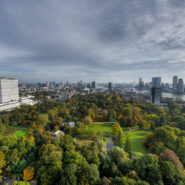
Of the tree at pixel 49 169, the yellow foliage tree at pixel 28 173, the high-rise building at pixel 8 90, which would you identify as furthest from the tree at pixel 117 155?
the high-rise building at pixel 8 90

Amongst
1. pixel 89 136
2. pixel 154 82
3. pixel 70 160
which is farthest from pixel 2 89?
pixel 154 82

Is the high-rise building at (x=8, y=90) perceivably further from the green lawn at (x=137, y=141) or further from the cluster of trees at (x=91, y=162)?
the green lawn at (x=137, y=141)

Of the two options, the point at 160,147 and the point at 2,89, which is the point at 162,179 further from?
the point at 2,89

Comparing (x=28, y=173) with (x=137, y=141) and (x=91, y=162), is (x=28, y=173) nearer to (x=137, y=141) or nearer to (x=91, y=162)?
(x=91, y=162)

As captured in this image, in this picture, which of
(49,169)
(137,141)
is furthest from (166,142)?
(49,169)

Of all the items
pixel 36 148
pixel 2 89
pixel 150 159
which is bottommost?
pixel 36 148

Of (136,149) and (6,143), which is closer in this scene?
(6,143)
